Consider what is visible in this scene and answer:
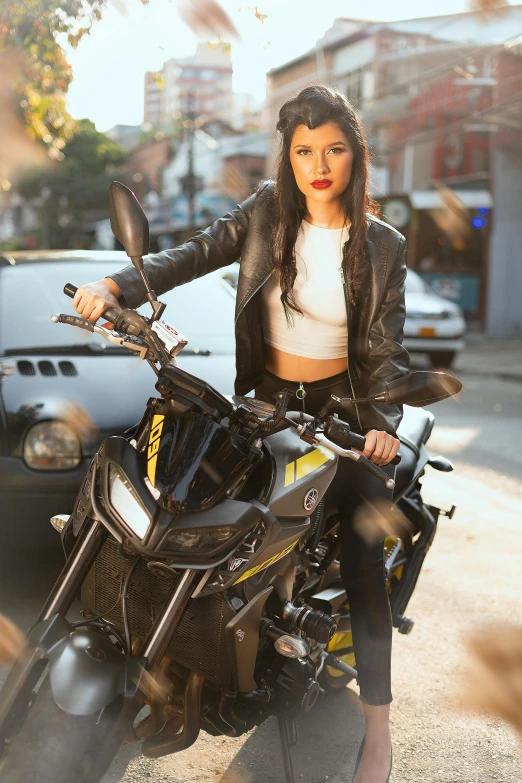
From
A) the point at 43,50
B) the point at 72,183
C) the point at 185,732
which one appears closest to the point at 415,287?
the point at 43,50

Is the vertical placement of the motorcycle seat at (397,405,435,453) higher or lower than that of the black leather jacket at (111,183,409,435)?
lower

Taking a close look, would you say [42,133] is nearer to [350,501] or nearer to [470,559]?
[470,559]

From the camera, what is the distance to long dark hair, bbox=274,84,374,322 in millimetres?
2562

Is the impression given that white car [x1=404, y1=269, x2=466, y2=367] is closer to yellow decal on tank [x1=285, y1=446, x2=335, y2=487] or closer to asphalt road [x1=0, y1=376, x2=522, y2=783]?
asphalt road [x1=0, y1=376, x2=522, y2=783]

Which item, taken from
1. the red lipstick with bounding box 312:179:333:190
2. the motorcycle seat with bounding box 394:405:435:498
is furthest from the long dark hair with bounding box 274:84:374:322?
the motorcycle seat with bounding box 394:405:435:498

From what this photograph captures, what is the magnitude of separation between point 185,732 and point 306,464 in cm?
73

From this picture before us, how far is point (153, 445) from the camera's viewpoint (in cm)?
207

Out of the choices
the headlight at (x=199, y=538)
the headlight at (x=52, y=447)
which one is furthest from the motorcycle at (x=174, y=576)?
the headlight at (x=52, y=447)

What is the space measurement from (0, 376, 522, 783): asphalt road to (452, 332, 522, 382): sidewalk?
9.48m

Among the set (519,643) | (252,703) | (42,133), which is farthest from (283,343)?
(42,133)

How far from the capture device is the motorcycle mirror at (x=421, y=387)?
2082mm

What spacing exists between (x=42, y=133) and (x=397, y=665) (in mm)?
8059

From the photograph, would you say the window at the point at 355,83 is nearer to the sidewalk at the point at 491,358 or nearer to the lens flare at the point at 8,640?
the sidewalk at the point at 491,358

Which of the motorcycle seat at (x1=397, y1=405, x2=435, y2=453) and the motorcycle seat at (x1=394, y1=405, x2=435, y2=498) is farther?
the motorcycle seat at (x1=397, y1=405, x2=435, y2=453)
